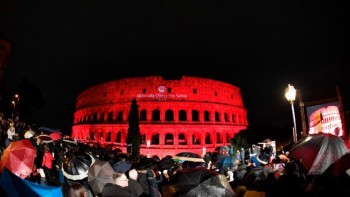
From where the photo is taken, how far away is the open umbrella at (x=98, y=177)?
16.5ft

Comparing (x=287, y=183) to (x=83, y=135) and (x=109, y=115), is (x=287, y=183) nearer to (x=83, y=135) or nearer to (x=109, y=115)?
(x=109, y=115)

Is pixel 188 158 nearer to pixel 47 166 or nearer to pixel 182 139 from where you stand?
pixel 47 166

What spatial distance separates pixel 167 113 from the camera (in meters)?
50.0

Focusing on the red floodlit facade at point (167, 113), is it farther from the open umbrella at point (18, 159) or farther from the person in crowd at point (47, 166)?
the open umbrella at point (18, 159)

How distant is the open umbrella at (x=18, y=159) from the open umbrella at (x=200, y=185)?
3046 millimetres

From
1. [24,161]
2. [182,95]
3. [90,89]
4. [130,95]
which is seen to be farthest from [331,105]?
[90,89]

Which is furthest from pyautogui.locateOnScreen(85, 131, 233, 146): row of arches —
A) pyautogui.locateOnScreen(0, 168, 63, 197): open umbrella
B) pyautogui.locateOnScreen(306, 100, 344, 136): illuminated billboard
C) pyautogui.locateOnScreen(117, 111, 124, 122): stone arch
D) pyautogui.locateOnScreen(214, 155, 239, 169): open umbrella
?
pyautogui.locateOnScreen(0, 168, 63, 197): open umbrella

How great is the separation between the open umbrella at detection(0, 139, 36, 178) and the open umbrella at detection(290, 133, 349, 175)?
199 inches

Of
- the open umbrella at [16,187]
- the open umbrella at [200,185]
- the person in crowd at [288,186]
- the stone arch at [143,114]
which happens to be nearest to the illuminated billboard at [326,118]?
the person in crowd at [288,186]

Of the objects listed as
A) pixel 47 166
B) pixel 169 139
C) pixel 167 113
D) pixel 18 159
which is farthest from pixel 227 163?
pixel 167 113

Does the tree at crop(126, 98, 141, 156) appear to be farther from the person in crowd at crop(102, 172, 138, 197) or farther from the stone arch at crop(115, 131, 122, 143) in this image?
the person in crowd at crop(102, 172, 138, 197)

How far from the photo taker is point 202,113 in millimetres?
45344

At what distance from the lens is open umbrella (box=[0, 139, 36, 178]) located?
192 inches

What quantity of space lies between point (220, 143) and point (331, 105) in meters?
29.6
